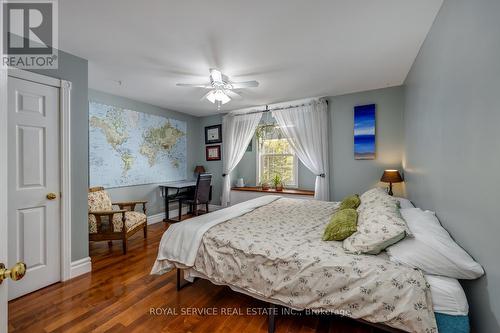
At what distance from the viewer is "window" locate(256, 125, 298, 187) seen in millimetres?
4714

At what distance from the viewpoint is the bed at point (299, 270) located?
50.3 inches

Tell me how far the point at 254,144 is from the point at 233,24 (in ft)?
10.5

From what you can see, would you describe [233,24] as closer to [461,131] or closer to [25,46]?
[461,131]

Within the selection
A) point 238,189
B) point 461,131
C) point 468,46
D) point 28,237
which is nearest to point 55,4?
point 28,237

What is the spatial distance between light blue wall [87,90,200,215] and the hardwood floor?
Result: 5.94ft

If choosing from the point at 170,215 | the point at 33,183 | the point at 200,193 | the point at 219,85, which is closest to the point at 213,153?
the point at 200,193

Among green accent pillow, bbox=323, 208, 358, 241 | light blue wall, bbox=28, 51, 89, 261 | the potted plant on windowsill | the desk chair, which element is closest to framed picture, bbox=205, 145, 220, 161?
the desk chair

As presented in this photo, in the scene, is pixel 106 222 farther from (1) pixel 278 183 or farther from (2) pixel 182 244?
(1) pixel 278 183

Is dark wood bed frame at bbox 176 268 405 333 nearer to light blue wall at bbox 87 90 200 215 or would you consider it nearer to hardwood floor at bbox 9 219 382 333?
hardwood floor at bbox 9 219 382 333

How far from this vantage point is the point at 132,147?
4.23 metres

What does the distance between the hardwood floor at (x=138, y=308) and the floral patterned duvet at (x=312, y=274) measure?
1.01 feet

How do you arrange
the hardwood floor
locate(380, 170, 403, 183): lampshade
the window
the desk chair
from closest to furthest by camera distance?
the hardwood floor → locate(380, 170, 403, 183): lampshade → the desk chair → the window

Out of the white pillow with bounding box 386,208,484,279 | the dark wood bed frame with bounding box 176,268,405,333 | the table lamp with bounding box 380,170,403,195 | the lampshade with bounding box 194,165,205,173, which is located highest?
the lampshade with bounding box 194,165,205,173

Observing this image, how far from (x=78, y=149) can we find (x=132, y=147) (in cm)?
170
